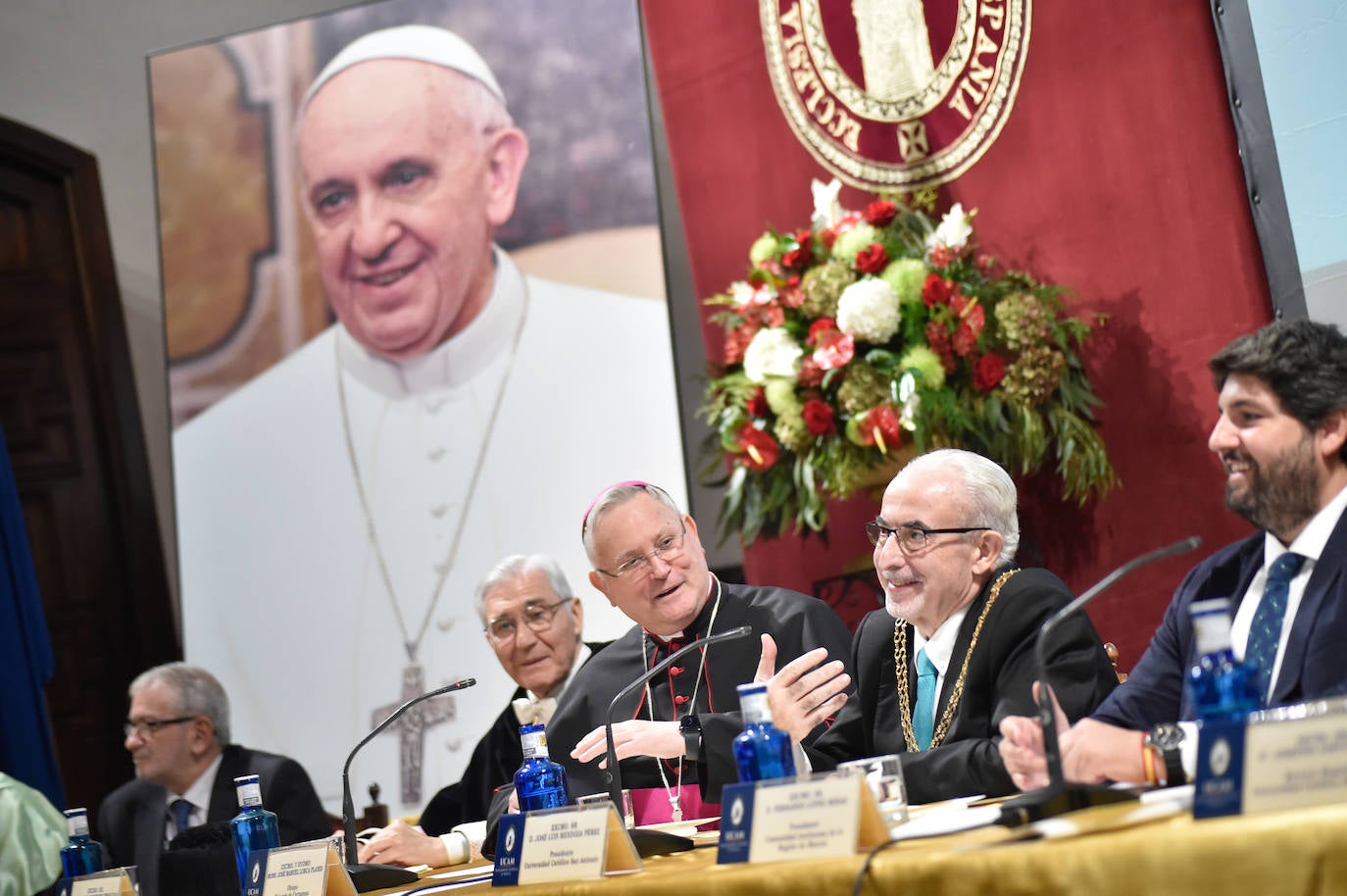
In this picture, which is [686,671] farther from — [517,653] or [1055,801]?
[1055,801]

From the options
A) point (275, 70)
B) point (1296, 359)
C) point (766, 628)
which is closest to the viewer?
point (1296, 359)

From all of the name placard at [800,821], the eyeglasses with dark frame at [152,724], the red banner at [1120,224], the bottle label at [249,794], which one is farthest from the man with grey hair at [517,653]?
the name placard at [800,821]

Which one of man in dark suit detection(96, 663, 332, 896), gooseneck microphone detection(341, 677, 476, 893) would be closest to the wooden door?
man in dark suit detection(96, 663, 332, 896)

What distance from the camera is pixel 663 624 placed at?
3.35 meters

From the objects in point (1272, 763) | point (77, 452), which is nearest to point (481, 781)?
point (1272, 763)

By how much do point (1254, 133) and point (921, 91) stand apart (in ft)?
3.35

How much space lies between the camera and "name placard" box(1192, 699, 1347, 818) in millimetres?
1495

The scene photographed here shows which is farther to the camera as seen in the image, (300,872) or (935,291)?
(935,291)

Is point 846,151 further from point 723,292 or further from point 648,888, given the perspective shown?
point 648,888

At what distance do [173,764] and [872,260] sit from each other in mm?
2730

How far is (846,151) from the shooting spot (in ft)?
15.0

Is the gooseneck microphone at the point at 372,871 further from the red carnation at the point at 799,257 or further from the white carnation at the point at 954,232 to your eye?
the white carnation at the point at 954,232

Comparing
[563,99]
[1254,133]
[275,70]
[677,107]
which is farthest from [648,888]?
[275,70]

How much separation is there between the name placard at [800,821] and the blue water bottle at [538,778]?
65 centimetres
